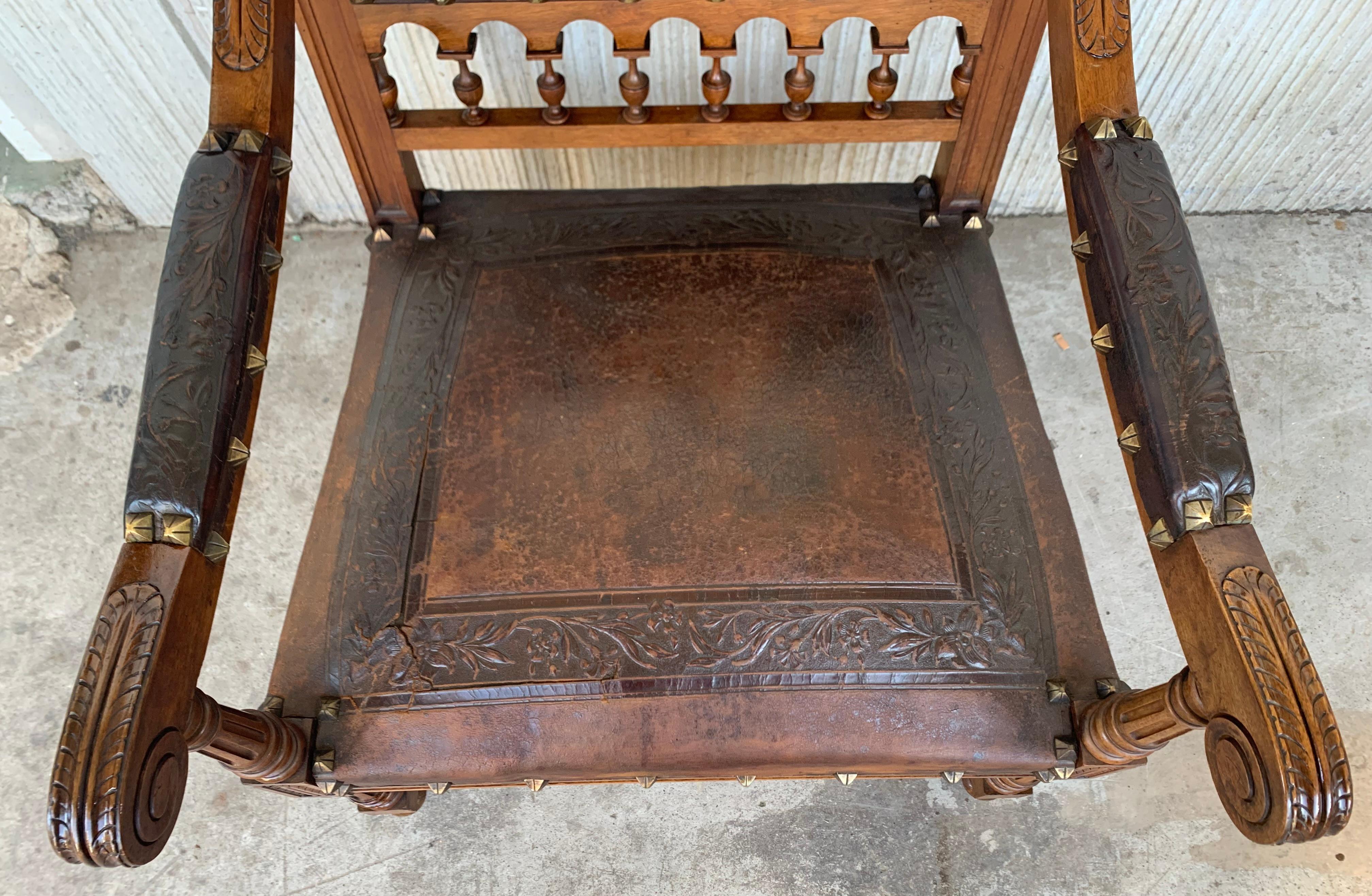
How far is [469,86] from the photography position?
3.62ft

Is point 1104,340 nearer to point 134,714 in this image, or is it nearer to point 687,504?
point 687,504

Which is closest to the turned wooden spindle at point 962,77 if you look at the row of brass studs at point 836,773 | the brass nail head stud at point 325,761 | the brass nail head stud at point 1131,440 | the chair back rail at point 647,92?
the chair back rail at point 647,92

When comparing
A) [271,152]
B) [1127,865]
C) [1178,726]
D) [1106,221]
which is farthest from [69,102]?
[1127,865]

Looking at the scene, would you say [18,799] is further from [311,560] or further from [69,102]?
[69,102]

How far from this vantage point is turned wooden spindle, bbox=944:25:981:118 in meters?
1.06

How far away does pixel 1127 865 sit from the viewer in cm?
148

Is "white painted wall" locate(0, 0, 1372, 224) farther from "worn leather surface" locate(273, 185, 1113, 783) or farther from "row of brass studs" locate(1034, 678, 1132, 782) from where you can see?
"row of brass studs" locate(1034, 678, 1132, 782)

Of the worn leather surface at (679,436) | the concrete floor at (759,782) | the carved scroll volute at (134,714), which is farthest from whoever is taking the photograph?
the concrete floor at (759,782)

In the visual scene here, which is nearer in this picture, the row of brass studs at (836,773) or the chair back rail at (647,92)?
the row of brass studs at (836,773)

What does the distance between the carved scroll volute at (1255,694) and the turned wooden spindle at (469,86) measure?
871 mm

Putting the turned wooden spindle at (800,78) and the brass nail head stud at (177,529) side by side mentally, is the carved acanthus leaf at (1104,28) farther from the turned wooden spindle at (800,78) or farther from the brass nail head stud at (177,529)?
the brass nail head stud at (177,529)

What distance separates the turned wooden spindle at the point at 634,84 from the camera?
1.09m

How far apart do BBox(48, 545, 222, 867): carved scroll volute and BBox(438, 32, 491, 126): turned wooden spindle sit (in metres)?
0.61

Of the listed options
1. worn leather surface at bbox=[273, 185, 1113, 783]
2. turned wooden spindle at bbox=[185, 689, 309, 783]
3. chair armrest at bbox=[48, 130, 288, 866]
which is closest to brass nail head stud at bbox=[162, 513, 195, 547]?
chair armrest at bbox=[48, 130, 288, 866]
